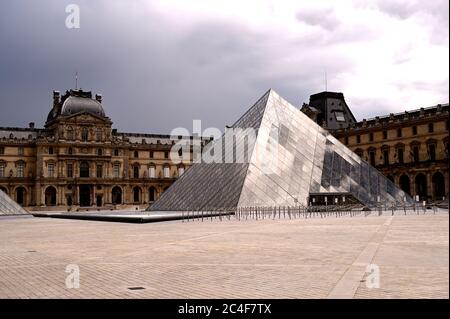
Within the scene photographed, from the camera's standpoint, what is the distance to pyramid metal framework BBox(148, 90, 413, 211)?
33156 millimetres

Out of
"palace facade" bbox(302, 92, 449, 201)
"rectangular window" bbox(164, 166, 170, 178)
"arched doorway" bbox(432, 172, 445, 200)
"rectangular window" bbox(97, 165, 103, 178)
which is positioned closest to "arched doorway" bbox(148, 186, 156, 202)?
"rectangular window" bbox(164, 166, 170, 178)

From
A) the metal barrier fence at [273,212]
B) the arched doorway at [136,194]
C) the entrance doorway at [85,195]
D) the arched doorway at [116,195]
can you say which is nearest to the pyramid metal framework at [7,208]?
the metal barrier fence at [273,212]

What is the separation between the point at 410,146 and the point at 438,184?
6.15 metres

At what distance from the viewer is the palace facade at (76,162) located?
79125 mm

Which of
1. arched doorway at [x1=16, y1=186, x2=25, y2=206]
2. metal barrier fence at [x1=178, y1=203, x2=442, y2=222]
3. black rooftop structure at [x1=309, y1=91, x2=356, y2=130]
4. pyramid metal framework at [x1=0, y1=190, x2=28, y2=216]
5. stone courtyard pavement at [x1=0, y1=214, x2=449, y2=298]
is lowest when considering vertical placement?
stone courtyard pavement at [x1=0, y1=214, x2=449, y2=298]

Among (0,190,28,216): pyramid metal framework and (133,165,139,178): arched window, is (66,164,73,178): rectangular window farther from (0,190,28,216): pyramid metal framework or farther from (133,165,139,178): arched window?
(0,190,28,216): pyramid metal framework

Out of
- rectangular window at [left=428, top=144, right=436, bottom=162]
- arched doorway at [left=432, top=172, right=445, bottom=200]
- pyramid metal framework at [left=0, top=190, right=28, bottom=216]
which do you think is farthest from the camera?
rectangular window at [left=428, top=144, right=436, bottom=162]

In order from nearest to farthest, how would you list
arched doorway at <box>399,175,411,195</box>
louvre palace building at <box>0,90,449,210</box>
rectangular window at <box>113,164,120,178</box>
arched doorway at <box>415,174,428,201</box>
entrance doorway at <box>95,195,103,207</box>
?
arched doorway at <box>415,174,428,201</box>
louvre palace building at <box>0,90,449,210</box>
arched doorway at <box>399,175,411,195</box>
entrance doorway at <box>95,195,103,207</box>
rectangular window at <box>113,164,120,178</box>

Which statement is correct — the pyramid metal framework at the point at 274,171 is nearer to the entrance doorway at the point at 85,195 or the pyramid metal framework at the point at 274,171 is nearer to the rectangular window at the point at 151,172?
the entrance doorway at the point at 85,195

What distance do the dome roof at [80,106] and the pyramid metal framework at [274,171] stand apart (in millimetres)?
47767

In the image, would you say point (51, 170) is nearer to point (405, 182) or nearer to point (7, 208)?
point (7, 208)

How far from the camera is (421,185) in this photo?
68250 mm

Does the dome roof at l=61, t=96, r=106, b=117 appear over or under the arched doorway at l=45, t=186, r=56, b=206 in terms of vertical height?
over

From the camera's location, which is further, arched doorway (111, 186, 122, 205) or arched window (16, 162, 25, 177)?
arched doorway (111, 186, 122, 205)
